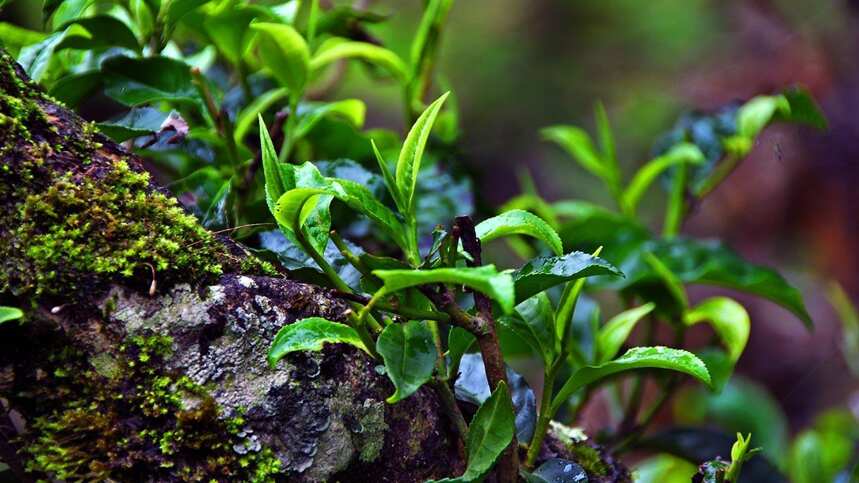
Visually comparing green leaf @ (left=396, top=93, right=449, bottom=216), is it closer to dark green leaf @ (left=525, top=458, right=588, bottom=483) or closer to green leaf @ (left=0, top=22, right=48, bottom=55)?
dark green leaf @ (left=525, top=458, right=588, bottom=483)

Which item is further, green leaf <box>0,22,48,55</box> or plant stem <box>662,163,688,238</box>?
plant stem <box>662,163,688,238</box>

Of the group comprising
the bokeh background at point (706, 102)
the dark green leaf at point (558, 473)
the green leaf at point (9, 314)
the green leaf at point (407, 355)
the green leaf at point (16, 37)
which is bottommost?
the bokeh background at point (706, 102)

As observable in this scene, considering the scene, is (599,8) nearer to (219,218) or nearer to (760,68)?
(760,68)

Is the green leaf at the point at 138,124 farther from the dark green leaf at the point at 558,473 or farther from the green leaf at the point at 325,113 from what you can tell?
the dark green leaf at the point at 558,473

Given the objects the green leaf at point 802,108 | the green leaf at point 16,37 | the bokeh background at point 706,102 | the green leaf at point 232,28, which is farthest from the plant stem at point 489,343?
the bokeh background at point 706,102

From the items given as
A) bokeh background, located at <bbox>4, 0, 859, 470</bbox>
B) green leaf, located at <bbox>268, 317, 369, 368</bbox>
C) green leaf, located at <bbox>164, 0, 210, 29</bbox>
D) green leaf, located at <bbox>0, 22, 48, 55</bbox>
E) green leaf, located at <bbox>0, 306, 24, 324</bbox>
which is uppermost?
green leaf, located at <bbox>164, 0, 210, 29</bbox>

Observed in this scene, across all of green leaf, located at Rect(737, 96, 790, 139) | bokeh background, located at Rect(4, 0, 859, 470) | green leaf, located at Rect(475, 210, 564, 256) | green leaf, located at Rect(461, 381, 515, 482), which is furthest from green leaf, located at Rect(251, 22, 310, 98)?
bokeh background, located at Rect(4, 0, 859, 470)

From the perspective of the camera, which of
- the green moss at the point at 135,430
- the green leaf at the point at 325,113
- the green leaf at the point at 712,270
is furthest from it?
the green leaf at the point at 712,270
